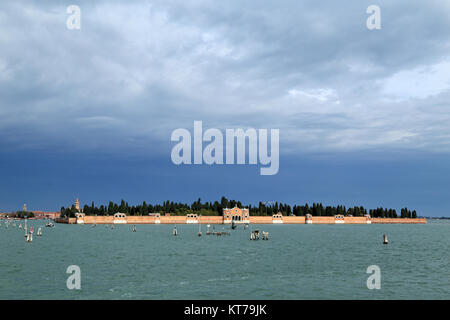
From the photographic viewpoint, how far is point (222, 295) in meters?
25.8

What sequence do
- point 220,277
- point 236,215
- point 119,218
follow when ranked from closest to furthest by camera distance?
1. point 220,277
2. point 119,218
3. point 236,215

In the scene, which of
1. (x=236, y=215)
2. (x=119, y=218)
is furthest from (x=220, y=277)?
(x=119, y=218)

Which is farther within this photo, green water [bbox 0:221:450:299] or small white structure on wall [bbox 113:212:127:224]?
small white structure on wall [bbox 113:212:127:224]

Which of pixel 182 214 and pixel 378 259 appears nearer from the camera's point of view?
pixel 378 259

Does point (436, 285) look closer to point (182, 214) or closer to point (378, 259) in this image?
point (378, 259)

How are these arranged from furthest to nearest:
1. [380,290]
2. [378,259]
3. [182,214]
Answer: [182,214]
[378,259]
[380,290]

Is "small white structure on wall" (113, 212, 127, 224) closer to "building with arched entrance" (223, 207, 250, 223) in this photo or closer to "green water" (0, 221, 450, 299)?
"building with arched entrance" (223, 207, 250, 223)

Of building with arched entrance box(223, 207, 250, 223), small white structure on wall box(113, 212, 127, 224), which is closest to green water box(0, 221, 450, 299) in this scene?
small white structure on wall box(113, 212, 127, 224)

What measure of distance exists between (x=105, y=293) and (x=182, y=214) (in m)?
170

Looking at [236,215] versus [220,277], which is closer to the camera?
[220,277]

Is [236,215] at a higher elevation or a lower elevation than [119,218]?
higher

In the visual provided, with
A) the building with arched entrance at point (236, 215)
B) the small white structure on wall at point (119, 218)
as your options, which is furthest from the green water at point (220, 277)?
the building with arched entrance at point (236, 215)

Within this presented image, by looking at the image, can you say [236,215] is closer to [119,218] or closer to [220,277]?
[119,218]
